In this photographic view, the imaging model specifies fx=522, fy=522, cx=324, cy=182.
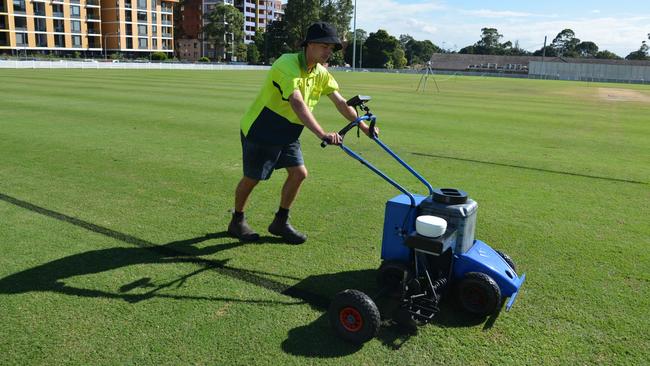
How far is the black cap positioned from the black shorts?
98cm

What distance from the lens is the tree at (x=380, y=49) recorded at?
105m

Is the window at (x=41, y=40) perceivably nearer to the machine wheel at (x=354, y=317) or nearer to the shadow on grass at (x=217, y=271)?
the shadow on grass at (x=217, y=271)

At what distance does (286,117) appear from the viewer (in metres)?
4.40

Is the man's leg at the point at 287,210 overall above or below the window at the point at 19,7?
below

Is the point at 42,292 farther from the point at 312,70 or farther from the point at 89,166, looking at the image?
the point at 89,166

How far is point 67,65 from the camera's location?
51.5 m

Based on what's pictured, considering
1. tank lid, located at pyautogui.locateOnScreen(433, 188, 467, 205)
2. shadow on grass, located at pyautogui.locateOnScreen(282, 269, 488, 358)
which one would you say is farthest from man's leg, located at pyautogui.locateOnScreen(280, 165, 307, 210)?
tank lid, located at pyautogui.locateOnScreen(433, 188, 467, 205)

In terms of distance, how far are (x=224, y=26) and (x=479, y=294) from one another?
104338 millimetres

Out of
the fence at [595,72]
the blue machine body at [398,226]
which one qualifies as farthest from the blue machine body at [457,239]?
the fence at [595,72]

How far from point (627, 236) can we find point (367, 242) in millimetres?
2612

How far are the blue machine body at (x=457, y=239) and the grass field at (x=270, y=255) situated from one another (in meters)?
0.27

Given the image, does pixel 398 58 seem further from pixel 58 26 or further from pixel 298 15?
pixel 58 26

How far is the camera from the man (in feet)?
13.0

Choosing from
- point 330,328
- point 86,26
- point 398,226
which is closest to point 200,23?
point 86,26
